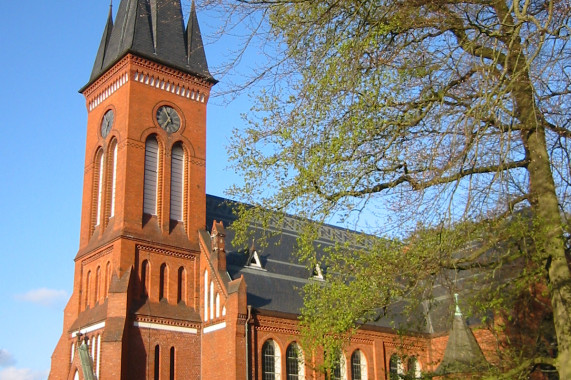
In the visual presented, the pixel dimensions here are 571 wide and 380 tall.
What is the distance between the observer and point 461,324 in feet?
86.2

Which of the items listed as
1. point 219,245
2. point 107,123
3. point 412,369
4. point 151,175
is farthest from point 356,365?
point 107,123

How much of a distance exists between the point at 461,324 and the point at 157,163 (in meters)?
14.5

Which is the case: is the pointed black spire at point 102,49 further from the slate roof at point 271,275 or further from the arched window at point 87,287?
the arched window at point 87,287

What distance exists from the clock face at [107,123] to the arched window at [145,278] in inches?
269

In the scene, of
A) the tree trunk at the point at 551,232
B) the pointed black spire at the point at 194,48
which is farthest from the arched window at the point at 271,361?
the tree trunk at the point at 551,232

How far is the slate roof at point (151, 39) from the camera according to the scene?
29.2 m

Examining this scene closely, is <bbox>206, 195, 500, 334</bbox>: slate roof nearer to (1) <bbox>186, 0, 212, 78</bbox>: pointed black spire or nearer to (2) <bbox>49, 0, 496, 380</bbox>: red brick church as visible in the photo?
(2) <bbox>49, 0, 496, 380</bbox>: red brick church

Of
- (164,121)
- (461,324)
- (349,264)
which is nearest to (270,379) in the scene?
(461,324)

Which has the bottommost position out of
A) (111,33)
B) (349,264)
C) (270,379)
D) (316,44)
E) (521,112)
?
(270,379)

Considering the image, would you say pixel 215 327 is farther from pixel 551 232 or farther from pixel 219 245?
pixel 551 232

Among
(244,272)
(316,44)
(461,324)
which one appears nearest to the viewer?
(316,44)

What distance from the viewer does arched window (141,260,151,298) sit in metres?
25.9

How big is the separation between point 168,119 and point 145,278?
7437 millimetres

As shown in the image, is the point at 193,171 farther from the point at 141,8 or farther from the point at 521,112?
the point at 521,112
